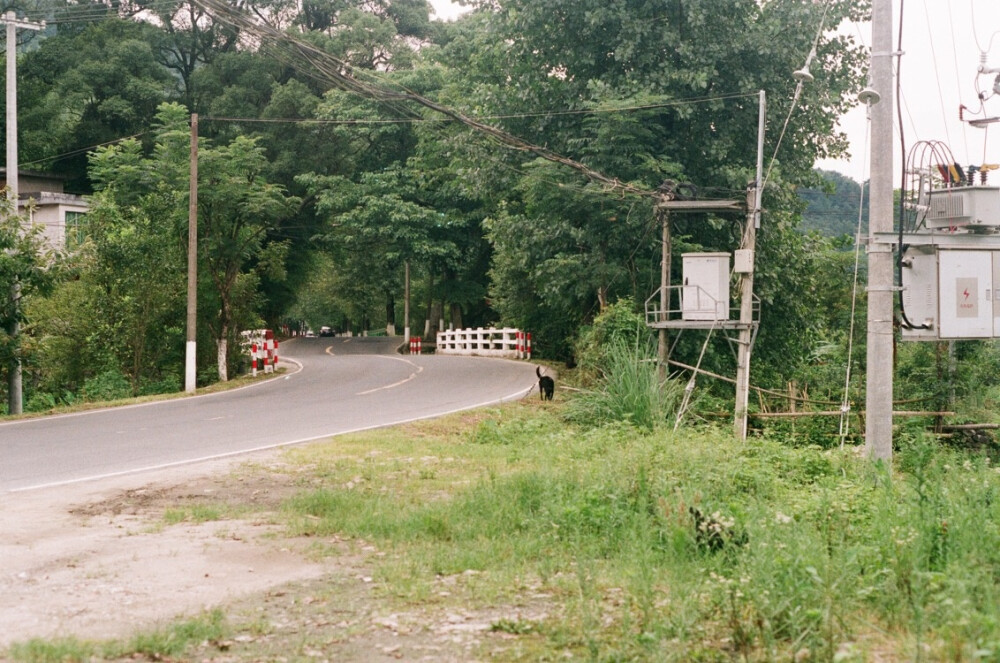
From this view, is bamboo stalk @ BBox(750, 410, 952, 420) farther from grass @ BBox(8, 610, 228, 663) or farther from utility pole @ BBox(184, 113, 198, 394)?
grass @ BBox(8, 610, 228, 663)

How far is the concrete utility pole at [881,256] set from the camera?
1105 cm

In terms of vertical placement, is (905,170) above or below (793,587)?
above

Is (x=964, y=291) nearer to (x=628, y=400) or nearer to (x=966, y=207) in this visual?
(x=966, y=207)

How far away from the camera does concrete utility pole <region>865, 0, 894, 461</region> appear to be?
1105 centimetres

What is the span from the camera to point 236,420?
57.4ft

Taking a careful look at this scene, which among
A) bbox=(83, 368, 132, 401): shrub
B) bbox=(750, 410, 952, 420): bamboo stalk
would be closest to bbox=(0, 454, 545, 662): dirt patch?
bbox=(750, 410, 952, 420): bamboo stalk

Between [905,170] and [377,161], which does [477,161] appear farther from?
[377,161]

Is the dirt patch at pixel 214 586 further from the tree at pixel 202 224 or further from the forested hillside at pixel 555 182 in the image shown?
the tree at pixel 202 224

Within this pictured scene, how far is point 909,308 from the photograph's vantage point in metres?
13.5

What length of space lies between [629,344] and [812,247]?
8.20 meters

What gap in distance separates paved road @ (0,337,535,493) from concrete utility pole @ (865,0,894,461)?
802cm

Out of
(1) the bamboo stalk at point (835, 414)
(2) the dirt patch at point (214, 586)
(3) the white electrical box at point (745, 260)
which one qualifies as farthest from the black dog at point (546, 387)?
(2) the dirt patch at point (214, 586)

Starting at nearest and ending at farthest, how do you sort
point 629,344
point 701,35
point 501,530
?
point 501,530
point 629,344
point 701,35

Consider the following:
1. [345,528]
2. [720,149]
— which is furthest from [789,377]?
[345,528]
